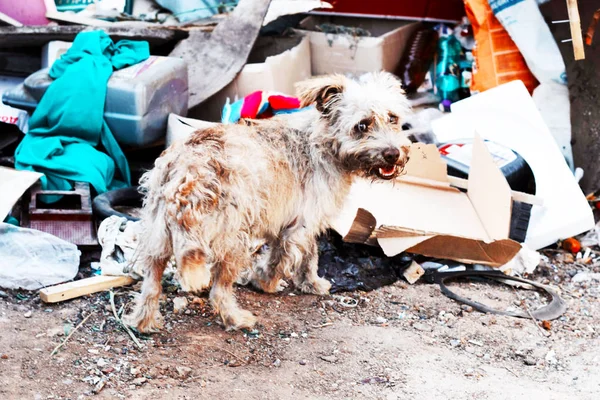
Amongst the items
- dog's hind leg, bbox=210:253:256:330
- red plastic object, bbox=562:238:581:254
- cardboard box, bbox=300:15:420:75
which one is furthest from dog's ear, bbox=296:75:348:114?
cardboard box, bbox=300:15:420:75

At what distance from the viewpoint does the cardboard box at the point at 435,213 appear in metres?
4.40

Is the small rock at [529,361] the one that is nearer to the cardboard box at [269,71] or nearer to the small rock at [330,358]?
the small rock at [330,358]

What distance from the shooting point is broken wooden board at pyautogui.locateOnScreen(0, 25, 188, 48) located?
562 cm

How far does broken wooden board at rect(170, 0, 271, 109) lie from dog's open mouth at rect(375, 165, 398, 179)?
7.85ft

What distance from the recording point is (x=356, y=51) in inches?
261

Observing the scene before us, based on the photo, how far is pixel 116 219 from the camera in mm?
4398

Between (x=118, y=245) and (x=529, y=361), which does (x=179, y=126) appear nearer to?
(x=118, y=245)

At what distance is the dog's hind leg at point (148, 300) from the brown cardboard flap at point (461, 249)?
4.78 feet

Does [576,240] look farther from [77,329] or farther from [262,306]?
[77,329]

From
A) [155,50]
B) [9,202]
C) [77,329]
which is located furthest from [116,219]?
[155,50]

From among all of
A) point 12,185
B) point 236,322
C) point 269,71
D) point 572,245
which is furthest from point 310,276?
point 269,71

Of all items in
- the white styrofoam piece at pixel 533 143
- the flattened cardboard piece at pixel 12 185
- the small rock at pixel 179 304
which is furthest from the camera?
the white styrofoam piece at pixel 533 143

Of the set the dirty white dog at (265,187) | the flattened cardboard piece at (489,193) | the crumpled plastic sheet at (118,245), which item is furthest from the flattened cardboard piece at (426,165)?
the crumpled plastic sheet at (118,245)

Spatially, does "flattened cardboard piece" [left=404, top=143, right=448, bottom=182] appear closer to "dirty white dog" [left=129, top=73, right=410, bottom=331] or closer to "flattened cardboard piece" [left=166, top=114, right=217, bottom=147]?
"dirty white dog" [left=129, top=73, right=410, bottom=331]
